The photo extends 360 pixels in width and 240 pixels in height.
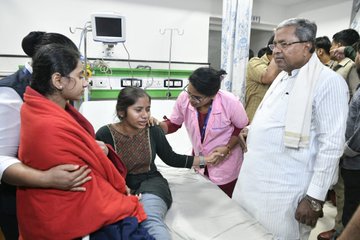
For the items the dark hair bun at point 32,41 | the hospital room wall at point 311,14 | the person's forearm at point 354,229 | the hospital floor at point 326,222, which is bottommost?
the hospital floor at point 326,222

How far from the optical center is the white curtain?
3.20m

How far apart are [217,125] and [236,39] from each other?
1.90 m

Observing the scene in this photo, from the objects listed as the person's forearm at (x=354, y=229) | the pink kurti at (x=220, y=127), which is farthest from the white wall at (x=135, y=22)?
the person's forearm at (x=354, y=229)

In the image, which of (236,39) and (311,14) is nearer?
(236,39)

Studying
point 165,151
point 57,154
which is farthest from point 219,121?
point 57,154

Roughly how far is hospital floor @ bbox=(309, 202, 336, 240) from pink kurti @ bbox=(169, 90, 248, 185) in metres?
0.99

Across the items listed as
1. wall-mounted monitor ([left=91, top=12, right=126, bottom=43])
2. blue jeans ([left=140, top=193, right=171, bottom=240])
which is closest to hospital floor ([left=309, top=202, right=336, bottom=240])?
blue jeans ([left=140, top=193, right=171, bottom=240])

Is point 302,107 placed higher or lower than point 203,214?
higher

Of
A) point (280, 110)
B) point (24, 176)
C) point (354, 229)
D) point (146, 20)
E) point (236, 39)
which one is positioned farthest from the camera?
point (146, 20)

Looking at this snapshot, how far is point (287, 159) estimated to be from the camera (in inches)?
48.8

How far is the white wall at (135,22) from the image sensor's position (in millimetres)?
2789

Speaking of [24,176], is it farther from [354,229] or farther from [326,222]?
[326,222]

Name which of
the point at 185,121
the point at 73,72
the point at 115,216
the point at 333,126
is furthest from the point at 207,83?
the point at 115,216

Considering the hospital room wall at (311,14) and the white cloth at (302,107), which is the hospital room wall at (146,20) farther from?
the white cloth at (302,107)
